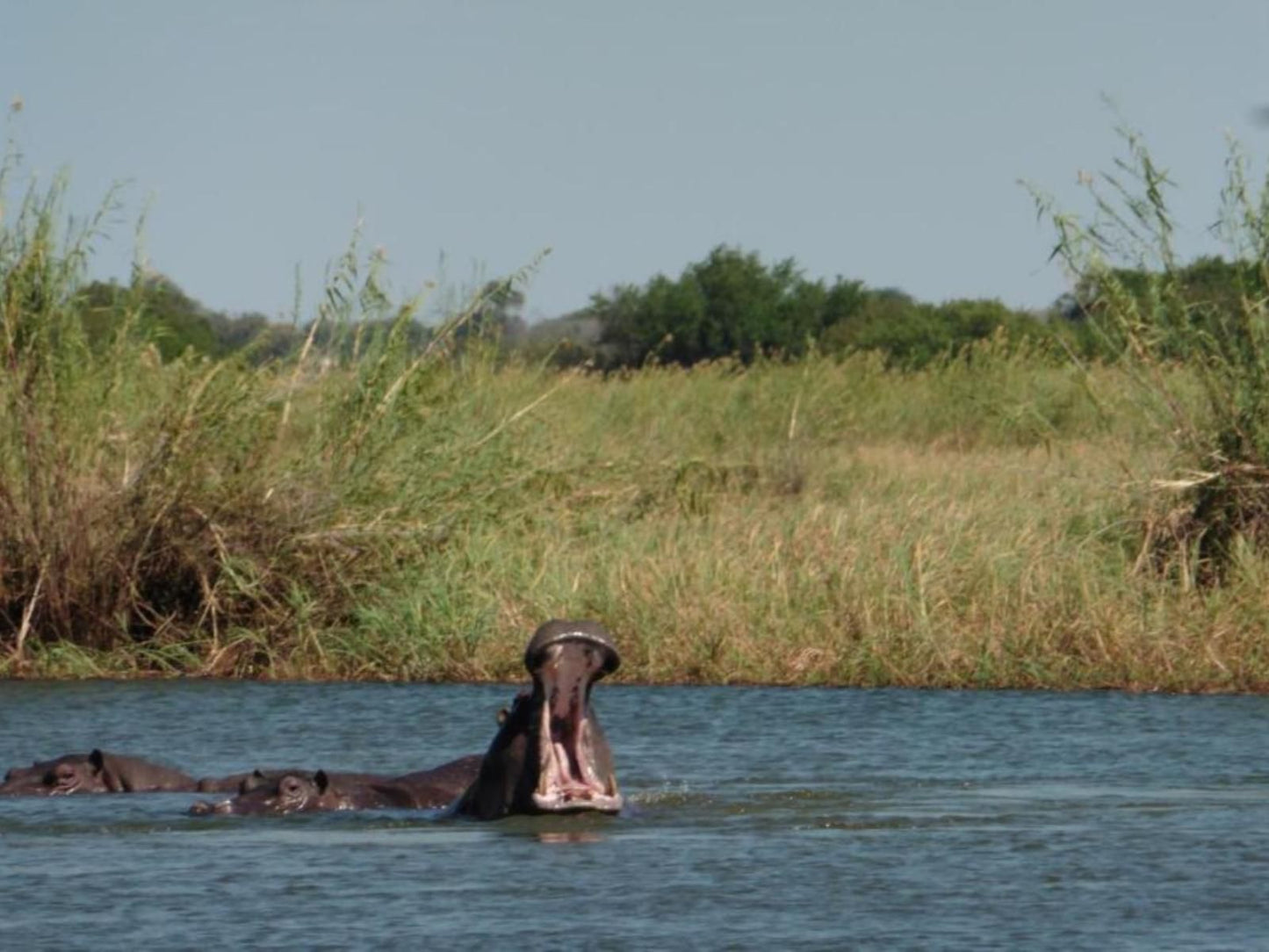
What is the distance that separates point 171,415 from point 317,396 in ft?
3.78

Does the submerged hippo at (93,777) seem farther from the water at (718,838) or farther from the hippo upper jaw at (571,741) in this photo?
the hippo upper jaw at (571,741)

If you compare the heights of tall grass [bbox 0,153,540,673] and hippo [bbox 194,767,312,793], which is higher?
tall grass [bbox 0,153,540,673]

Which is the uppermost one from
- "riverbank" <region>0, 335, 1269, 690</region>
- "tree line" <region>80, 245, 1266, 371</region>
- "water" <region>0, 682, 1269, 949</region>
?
"tree line" <region>80, 245, 1266, 371</region>

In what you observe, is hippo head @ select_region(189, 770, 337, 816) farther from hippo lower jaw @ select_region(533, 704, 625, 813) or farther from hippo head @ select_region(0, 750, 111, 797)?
hippo lower jaw @ select_region(533, 704, 625, 813)

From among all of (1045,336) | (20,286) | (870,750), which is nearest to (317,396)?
(20,286)

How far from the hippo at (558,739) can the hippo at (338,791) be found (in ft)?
2.47

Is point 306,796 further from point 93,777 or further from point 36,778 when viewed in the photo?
point 36,778

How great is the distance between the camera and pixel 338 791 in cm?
959

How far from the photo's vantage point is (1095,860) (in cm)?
837

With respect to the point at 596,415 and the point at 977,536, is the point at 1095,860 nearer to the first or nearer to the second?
the point at 977,536

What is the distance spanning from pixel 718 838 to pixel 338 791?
1.48 m

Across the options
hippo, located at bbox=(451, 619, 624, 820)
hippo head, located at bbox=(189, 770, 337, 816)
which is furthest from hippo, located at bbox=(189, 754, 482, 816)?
hippo, located at bbox=(451, 619, 624, 820)

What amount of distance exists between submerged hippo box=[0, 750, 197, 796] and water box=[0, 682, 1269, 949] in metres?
0.12

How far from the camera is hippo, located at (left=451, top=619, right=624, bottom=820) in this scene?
26.8ft
